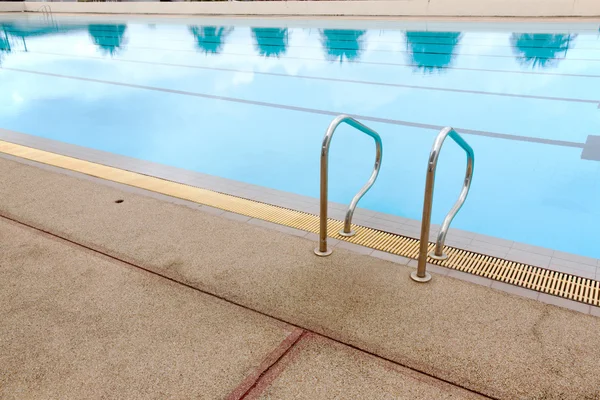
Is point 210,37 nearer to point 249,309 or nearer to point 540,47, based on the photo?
point 540,47

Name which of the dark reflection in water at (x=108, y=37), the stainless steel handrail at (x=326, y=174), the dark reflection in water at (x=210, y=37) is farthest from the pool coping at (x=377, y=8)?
the stainless steel handrail at (x=326, y=174)

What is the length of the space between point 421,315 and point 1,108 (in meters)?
7.49

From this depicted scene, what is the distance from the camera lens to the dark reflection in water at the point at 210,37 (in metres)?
12.8

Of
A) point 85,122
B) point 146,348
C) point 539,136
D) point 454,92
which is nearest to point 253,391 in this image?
point 146,348

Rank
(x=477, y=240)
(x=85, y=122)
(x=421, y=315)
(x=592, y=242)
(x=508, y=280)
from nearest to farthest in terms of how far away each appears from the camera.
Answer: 1. (x=421, y=315)
2. (x=508, y=280)
3. (x=477, y=240)
4. (x=592, y=242)
5. (x=85, y=122)

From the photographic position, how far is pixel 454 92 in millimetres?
7504

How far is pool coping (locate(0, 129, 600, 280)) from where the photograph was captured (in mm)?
2716

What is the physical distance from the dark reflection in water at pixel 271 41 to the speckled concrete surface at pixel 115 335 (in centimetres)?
997

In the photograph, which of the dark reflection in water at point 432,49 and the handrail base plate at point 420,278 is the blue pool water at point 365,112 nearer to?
the dark reflection in water at point 432,49

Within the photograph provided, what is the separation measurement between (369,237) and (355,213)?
1.46 ft

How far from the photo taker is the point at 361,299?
2375 mm

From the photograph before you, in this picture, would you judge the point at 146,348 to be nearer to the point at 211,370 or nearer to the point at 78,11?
the point at 211,370

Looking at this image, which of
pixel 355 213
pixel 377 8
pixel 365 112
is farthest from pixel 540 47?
pixel 355 213

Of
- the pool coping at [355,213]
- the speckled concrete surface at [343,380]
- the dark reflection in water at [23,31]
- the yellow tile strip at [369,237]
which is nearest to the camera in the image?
the speckled concrete surface at [343,380]
